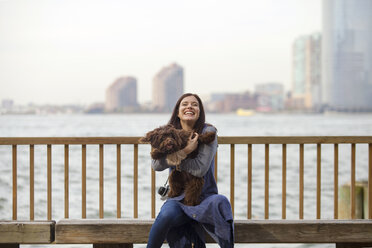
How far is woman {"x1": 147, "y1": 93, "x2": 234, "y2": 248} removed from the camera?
8.48 feet

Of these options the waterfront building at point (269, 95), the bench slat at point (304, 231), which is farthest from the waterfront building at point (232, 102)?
the bench slat at point (304, 231)

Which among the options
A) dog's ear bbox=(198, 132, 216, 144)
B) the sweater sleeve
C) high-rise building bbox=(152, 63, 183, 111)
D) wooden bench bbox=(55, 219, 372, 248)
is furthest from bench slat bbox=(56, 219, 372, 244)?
high-rise building bbox=(152, 63, 183, 111)

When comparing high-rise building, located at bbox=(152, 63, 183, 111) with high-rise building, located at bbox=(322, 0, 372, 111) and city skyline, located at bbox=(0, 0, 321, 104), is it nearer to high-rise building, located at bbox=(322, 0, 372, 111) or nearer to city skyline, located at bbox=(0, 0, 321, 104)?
city skyline, located at bbox=(0, 0, 321, 104)

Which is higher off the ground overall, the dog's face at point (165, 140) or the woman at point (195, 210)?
the dog's face at point (165, 140)

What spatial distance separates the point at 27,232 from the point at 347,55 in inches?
2173

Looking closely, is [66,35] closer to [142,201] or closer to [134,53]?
[134,53]

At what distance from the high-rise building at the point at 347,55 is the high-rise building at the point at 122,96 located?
66.3 feet

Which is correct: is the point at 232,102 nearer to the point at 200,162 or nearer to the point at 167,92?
the point at 167,92

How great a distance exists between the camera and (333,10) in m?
57.3

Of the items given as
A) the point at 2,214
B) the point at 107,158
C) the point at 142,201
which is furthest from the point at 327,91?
the point at 2,214

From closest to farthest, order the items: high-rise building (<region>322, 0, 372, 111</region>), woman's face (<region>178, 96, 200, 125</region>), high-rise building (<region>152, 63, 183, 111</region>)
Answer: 1. woman's face (<region>178, 96, 200, 125</region>)
2. high-rise building (<region>152, 63, 183, 111</region>)
3. high-rise building (<region>322, 0, 372, 111</region>)

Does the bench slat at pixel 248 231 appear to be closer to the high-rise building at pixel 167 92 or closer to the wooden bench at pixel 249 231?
the wooden bench at pixel 249 231

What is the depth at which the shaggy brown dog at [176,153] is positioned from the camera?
8.41 feet

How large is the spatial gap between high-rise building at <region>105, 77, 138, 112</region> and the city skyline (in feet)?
7.28
